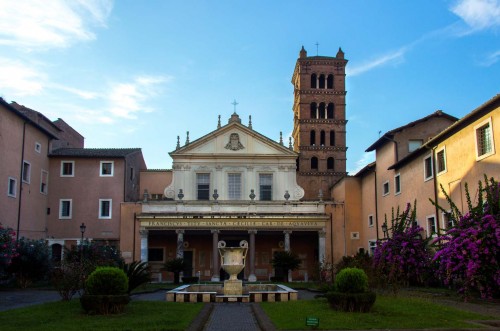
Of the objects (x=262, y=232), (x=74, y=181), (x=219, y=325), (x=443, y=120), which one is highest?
(x=443, y=120)

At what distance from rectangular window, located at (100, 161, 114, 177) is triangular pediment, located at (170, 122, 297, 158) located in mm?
4944

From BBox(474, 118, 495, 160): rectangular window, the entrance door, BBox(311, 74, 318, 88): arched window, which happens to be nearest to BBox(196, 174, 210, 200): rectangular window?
the entrance door

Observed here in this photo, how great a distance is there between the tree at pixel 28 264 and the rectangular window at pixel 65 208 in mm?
9657

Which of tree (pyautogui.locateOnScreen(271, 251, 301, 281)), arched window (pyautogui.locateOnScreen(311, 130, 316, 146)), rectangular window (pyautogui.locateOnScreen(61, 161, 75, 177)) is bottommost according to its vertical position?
tree (pyautogui.locateOnScreen(271, 251, 301, 281))

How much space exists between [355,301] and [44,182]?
97.7ft

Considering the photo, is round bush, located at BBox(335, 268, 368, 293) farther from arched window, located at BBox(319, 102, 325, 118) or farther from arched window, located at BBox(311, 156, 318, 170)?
arched window, located at BBox(319, 102, 325, 118)

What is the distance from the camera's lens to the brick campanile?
55.3 m

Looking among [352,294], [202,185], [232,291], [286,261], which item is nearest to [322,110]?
[202,185]

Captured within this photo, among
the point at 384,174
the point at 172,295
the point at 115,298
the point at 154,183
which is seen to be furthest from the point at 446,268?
the point at 154,183

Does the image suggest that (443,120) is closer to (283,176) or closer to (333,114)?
(283,176)

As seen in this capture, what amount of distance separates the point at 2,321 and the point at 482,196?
56.8 ft

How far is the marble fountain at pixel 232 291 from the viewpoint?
67.0 feet

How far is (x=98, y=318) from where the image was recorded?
14.9 m

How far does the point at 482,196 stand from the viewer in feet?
73.1
